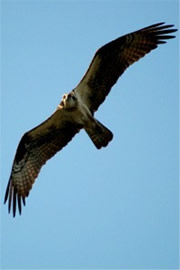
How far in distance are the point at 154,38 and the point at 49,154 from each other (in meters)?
3.11

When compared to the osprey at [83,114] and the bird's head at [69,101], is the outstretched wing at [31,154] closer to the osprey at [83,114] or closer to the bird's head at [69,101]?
the osprey at [83,114]

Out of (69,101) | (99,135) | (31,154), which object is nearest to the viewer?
(69,101)

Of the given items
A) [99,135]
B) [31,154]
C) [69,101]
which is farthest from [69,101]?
[31,154]

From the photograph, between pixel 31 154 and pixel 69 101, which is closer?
pixel 69 101

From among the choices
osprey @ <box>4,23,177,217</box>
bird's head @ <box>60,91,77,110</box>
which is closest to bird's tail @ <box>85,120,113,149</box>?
osprey @ <box>4,23,177,217</box>

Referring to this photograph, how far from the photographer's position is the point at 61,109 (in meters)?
12.0

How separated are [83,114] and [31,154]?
5.29 feet

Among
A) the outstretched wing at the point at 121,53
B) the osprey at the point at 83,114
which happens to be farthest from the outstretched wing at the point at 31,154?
the outstretched wing at the point at 121,53

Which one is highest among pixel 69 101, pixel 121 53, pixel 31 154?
pixel 121 53

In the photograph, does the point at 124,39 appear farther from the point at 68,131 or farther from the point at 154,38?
the point at 68,131

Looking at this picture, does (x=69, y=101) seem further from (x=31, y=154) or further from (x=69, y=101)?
(x=31, y=154)

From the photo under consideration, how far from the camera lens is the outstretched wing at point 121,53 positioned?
11672 mm

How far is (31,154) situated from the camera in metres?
12.8

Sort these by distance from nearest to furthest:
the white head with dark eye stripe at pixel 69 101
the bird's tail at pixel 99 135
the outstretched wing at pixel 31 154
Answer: the white head with dark eye stripe at pixel 69 101 → the bird's tail at pixel 99 135 → the outstretched wing at pixel 31 154
